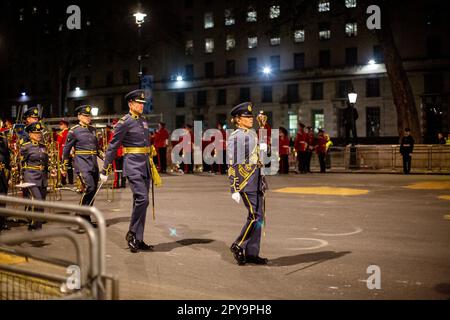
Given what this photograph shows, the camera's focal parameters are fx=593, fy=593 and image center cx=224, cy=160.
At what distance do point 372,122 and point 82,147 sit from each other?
61.6m

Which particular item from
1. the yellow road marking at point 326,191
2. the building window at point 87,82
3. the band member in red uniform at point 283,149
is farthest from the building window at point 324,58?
the yellow road marking at point 326,191

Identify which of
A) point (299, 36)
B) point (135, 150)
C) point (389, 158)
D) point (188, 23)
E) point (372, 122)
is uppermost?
point (188, 23)

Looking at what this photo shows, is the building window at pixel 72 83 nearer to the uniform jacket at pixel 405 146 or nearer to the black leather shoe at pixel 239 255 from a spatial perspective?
the uniform jacket at pixel 405 146

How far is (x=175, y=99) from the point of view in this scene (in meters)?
83.2

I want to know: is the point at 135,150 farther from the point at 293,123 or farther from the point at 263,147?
the point at 293,123

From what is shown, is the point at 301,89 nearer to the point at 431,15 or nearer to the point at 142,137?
the point at 431,15

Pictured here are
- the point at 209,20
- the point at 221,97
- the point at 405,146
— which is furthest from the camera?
the point at 209,20

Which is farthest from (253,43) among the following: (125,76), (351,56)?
(125,76)

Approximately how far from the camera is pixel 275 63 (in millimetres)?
74812

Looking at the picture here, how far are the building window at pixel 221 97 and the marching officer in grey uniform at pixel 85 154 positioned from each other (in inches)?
2673

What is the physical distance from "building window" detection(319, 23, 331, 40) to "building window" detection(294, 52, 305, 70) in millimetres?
3266

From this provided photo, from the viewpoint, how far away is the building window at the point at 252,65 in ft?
250
